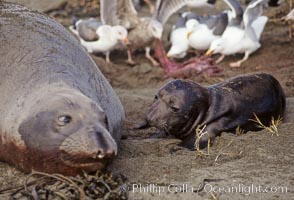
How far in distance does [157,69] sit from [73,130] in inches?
206

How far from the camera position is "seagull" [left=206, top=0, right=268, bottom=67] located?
9.14 meters

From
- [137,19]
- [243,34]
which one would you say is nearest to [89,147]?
[243,34]

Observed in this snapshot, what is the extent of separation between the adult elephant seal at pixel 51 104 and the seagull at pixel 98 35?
490cm

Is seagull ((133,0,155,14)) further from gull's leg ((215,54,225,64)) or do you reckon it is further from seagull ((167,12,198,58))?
gull's leg ((215,54,225,64))

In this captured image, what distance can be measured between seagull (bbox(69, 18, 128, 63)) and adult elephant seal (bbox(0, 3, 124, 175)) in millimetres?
4895

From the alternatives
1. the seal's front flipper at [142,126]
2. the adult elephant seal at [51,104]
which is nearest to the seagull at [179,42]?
the seal's front flipper at [142,126]

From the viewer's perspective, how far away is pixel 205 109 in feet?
16.6

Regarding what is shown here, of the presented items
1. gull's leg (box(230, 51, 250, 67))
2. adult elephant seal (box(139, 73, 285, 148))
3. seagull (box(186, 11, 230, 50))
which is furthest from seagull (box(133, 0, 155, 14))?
adult elephant seal (box(139, 73, 285, 148))

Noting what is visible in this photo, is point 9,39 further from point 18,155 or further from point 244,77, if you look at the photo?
point 244,77

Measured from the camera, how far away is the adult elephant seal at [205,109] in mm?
4965

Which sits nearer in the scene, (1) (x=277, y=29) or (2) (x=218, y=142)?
(2) (x=218, y=142)

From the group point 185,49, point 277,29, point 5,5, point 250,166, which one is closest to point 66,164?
point 250,166

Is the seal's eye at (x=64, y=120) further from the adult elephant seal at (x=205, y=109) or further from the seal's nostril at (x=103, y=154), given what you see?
the adult elephant seal at (x=205, y=109)

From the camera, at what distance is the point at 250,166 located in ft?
12.7
